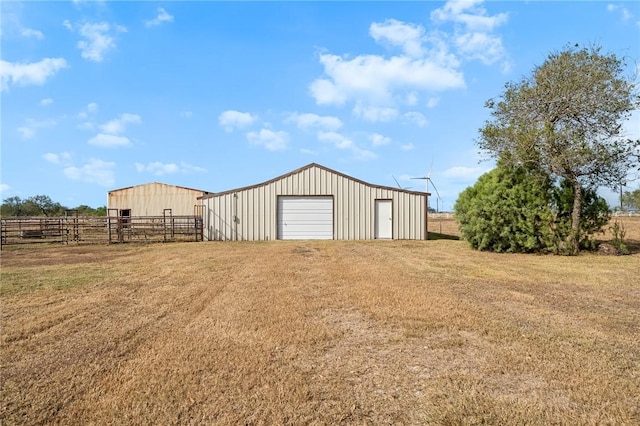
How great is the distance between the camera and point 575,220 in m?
13.4

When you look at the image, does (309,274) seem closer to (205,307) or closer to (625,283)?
(205,307)

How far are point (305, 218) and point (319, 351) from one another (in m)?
15.4

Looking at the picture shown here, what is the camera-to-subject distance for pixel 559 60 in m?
13.2

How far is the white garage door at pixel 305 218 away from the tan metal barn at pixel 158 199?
14.3m

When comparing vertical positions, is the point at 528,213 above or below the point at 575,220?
above

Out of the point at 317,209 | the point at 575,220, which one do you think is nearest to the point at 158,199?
the point at 317,209

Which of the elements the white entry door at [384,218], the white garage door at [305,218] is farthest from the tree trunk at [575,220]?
the white garage door at [305,218]

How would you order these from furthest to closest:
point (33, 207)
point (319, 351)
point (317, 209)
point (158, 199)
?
point (33, 207)
point (158, 199)
point (317, 209)
point (319, 351)

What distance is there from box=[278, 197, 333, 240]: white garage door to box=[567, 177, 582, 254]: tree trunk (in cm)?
1014

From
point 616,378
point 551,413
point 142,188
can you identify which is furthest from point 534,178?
point 142,188

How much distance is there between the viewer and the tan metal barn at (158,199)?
3117cm

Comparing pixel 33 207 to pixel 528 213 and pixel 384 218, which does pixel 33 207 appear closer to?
pixel 384 218

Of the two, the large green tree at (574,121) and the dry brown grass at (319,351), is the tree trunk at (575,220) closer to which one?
the large green tree at (574,121)

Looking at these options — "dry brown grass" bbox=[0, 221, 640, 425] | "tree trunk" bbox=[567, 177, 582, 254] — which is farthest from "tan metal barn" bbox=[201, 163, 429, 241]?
"dry brown grass" bbox=[0, 221, 640, 425]
